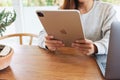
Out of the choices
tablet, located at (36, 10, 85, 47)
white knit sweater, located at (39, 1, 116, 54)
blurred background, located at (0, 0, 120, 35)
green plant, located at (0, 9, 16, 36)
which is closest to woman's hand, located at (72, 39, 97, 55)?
tablet, located at (36, 10, 85, 47)

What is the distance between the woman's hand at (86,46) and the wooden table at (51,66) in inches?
2.1

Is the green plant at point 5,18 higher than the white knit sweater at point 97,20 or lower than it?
higher

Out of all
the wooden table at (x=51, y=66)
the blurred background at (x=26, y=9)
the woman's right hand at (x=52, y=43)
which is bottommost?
the blurred background at (x=26, y=9)

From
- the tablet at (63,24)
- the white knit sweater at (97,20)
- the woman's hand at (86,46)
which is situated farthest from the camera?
the white knit sweater at (97,20)

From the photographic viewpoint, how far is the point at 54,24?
1.05 meters

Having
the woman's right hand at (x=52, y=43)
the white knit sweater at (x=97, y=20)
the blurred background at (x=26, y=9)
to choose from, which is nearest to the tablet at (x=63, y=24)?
the woman's right hand at (x=52, y=43)

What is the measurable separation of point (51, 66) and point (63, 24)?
0.25 metres

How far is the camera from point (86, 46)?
1095 mm

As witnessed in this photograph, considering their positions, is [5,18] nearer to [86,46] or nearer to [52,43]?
[52,43]

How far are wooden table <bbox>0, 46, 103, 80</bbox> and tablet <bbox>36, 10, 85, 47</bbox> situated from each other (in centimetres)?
12

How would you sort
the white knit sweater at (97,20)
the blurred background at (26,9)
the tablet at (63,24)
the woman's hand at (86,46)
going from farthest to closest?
the blurred background at (26,9), the white knit sweater at (97,20), the woman's hand at (86,46), the tablet at (63,24)

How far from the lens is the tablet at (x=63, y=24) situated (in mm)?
942

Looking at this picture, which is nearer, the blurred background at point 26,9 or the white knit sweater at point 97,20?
the white knit sweater at point 97,20

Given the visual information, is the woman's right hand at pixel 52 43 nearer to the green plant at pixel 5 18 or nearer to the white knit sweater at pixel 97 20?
the white knit sweater at pixel 97 20
